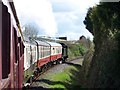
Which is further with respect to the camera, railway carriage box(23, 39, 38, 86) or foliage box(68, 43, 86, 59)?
foliage box(68, 43, 86, 59)

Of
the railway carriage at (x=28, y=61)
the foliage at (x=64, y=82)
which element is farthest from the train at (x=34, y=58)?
the foliage at (x=64, y=82)

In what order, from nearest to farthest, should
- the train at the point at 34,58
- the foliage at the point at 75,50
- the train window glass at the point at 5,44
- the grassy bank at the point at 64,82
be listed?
the train window glass at the point at 5,44 → the train at the point at 34,58 → the grassy bank at the point at 64,82 → the foliage at the point at 75,50

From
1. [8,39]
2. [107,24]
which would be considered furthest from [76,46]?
[8,39]

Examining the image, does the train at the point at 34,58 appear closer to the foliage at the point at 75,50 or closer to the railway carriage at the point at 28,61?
the railway carriage at the point at 28,61

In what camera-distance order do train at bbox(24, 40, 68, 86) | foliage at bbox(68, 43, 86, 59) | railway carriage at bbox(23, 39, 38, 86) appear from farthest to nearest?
foliage at bbox(68, 43, 86, 59)
train at bbox(24, 40, 68, 86)
railway carriage at bbox(23, 39, 38, 86)

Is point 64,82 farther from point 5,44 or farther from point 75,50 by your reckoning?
point 75,50

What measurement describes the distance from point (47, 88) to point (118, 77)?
11261 mm

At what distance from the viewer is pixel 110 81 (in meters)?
12.0

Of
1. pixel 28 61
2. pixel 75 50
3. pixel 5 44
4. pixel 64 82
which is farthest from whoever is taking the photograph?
pixel 75 50

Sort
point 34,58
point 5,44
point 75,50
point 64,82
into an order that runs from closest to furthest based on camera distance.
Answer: point 5,44, point 34,58, point 64,82, point 75,50

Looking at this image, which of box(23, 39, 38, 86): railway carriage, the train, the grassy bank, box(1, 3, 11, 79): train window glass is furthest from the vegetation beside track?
box(1, 3, 11, 79): train window glass

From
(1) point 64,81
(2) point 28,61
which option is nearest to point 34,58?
(1) point 64,81

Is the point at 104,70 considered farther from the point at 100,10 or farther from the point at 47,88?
the point at 47,88

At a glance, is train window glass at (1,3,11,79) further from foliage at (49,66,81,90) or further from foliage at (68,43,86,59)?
foliage at (68,43,86,59)
